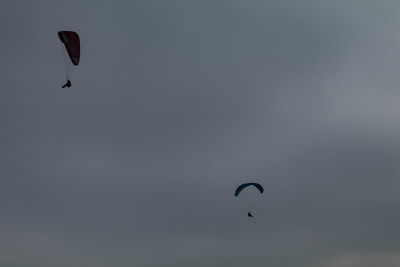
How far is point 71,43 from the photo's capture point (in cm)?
5325

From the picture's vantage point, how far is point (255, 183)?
212 feet

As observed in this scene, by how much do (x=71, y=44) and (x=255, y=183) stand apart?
109 feet

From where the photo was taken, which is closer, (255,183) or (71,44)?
(71,44)

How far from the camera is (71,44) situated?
5328 cm

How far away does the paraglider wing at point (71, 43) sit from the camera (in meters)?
52.5

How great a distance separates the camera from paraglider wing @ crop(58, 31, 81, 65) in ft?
172
